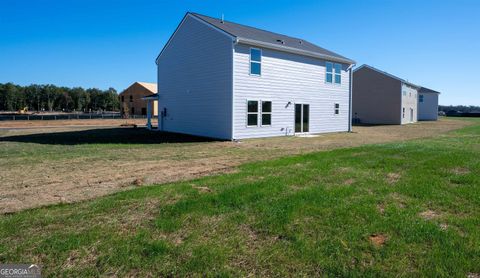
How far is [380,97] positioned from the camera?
40.1 meters

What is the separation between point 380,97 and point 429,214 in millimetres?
38110

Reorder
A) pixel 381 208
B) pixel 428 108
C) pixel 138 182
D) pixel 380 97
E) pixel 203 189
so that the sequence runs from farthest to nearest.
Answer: pixel 428 108, pixel 380 97, pixel 138 182, pixel 203 189, pixel 381 208

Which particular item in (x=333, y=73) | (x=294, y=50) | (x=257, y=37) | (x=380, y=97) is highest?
(x=257, y=37)

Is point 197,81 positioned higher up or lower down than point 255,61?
lower down

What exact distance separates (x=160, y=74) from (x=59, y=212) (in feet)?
66.3

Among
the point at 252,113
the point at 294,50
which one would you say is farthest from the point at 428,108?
the point at 252,113

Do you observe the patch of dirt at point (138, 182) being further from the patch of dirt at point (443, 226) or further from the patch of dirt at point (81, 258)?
the patch of dirt at point (443, 226)

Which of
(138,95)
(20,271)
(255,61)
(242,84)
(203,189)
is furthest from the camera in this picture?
(138,95)

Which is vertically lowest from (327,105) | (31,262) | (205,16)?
(31,262)

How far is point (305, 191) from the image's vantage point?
6.17 meters

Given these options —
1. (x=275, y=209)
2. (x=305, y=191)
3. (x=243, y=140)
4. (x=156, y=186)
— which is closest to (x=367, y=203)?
(x=305, y=191)

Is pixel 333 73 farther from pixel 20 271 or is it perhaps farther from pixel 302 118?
pixel 20 271

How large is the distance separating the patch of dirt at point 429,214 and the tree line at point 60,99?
355 ft

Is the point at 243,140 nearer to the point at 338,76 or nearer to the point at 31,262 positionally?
the point at 338,76
